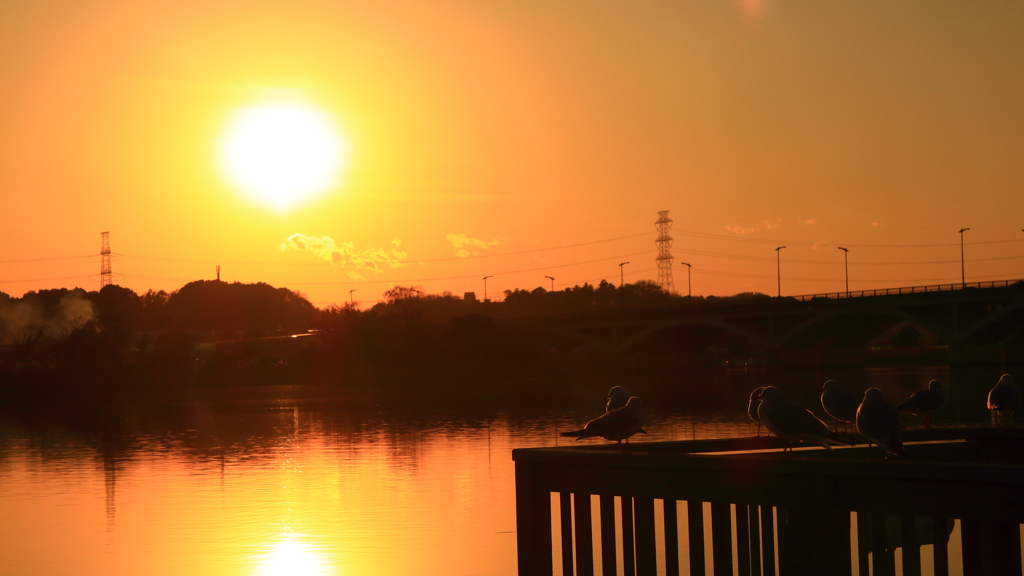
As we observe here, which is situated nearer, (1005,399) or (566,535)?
(566,535)

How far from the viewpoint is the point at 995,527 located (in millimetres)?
5637

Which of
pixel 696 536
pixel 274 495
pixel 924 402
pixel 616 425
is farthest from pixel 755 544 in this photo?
pixel 274 495

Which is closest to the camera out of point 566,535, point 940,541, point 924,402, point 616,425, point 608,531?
point 940,541

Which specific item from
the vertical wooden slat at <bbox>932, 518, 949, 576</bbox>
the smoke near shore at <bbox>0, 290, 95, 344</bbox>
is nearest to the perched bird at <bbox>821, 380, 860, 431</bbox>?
the vertical wooden slat at <bbox>932, 518, 949, 576</bbox>

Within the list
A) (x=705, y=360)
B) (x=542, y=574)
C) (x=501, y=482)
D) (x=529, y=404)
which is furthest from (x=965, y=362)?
(x=542, y=574)

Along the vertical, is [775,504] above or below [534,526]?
above

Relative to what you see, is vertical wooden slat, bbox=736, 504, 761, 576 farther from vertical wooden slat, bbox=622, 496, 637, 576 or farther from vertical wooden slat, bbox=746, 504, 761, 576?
vertical wooden slat, bbox=622, 496, 637, 576

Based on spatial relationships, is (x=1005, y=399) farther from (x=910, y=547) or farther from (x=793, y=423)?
(x=910, y=547)

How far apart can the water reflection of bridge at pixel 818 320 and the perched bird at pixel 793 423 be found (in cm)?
8561

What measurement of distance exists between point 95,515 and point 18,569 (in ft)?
15.5

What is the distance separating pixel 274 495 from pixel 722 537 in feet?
52.9

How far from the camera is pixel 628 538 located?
7.45 meters

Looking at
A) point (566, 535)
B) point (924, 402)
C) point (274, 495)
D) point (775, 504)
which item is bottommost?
point (274, 495)

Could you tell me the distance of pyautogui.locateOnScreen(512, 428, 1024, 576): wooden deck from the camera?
5664mm
